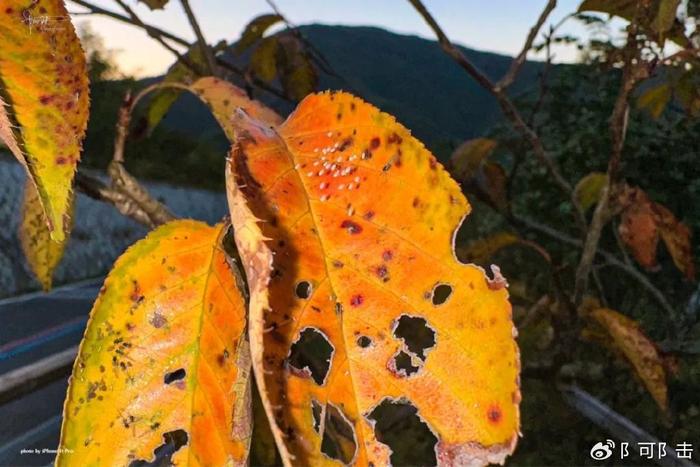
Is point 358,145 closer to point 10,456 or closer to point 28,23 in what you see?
point 28,23

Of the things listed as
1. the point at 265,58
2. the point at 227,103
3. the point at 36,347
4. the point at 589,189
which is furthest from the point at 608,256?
the point at 36,347

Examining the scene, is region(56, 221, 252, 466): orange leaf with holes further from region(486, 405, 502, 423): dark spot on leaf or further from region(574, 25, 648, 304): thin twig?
region(574, 25, 648, 304): thin twig

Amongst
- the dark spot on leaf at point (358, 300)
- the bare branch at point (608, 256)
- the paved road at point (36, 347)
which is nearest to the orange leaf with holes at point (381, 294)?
the dark spot on leaf at point (358, 300)

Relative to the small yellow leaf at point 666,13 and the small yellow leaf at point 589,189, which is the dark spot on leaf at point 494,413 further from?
the small yellow leaf at point 589,189

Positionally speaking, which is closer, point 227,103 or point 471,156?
point 227,103

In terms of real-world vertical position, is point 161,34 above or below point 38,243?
above

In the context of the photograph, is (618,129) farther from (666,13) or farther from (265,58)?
(265,58)

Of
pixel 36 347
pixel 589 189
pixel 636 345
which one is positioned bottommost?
pixel 36 347

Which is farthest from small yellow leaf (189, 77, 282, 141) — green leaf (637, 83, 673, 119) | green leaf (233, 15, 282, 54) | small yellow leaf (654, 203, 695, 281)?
green leaf (637, 83, 673, 119)
